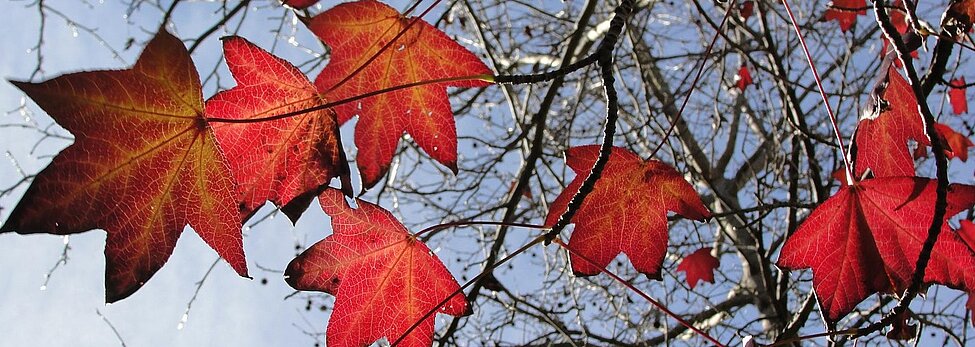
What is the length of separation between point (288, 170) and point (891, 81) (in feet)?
2.69

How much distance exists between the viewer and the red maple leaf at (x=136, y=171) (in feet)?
2.50

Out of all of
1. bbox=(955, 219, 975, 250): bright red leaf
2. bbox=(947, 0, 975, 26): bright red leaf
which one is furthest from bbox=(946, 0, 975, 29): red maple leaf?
bbox=(955, 219, 975, 250): bright red leaf

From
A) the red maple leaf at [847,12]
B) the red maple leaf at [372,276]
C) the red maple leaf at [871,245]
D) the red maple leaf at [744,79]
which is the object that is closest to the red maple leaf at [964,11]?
the red maple leaf at [871,245]

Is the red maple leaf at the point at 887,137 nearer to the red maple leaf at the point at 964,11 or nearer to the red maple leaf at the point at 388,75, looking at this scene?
the red maple leaf at the point at 964,11

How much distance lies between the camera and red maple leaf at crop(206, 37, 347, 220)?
0.89 metres

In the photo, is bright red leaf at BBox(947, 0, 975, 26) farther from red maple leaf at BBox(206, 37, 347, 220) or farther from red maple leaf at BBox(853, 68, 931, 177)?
red maple leaf at BBox(206, 37, 347, 220)

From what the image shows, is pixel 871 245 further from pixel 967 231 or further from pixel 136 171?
pixel 136 171

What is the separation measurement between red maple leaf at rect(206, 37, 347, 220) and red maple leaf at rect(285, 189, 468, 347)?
0.12 m

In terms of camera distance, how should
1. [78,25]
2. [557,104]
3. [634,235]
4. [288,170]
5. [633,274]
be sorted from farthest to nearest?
[557,104] < [633,274] < [78,25] < [634,235] < [288,170]

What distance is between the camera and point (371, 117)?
993mm

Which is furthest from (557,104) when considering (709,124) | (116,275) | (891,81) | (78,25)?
(116,275)

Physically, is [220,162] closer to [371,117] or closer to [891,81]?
[371,117]

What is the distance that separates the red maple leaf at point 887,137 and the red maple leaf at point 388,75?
515 mm

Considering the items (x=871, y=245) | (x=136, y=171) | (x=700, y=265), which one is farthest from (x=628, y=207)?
(x=700, y=265)
